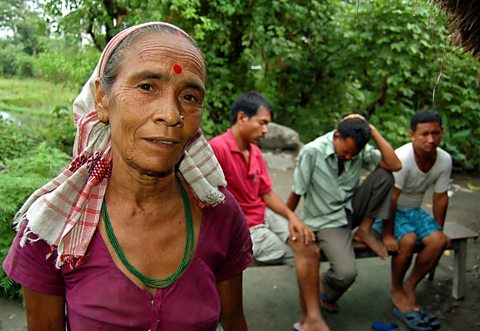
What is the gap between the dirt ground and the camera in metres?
3.58

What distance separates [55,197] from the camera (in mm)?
1291

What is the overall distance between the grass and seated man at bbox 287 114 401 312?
577 cm

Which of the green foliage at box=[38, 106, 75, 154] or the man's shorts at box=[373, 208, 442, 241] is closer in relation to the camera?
the man's shorts at box=[373, 208, 442, 241]

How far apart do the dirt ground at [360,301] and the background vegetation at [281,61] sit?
2.90 meters

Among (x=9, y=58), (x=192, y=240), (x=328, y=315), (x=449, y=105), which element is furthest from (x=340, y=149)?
(x=9, y=58)

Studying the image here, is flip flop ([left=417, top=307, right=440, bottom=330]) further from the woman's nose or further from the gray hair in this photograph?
the gray hair

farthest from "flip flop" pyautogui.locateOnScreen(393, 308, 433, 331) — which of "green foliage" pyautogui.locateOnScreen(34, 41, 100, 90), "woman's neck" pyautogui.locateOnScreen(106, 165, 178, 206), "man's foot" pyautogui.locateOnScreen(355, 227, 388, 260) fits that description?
"green foliage" pyautogui.locateOnScreen(34, 41, 100, 90)

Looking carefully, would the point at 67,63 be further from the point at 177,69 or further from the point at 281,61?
the point at 177,69

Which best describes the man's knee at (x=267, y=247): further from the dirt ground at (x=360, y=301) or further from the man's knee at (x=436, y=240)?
the man's knee at (x=436, y=240)

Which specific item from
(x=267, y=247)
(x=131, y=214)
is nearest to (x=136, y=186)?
(x=131, y=214)

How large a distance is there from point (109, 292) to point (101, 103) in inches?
22.0

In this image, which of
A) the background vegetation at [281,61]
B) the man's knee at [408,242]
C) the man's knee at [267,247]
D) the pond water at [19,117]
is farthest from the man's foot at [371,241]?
the pond water at [19,117]

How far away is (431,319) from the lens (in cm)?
359

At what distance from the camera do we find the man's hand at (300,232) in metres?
3.46
